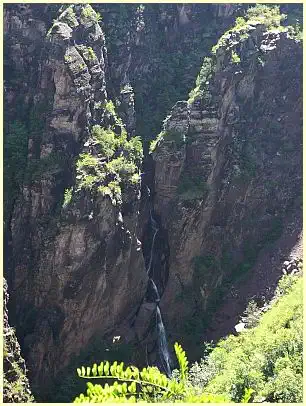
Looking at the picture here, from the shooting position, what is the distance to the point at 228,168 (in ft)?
104

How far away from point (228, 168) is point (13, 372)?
16776 mm

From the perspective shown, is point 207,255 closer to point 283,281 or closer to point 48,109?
point 283,281

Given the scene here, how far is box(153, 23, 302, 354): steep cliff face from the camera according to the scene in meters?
29.6

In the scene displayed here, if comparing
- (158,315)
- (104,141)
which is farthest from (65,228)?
(158,315)

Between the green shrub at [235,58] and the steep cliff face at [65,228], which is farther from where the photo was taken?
the green shrub at [235,58]

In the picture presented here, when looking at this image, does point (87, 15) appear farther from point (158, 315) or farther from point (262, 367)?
point (262, 367)

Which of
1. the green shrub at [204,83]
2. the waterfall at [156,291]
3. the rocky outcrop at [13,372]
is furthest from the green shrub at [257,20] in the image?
the rocky outcrop at [13,372]

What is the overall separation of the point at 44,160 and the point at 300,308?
13.6 meters

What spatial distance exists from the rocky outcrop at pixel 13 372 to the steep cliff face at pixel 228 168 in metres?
9.29

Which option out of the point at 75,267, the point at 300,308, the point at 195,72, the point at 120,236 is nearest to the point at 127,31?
the point at 195,72

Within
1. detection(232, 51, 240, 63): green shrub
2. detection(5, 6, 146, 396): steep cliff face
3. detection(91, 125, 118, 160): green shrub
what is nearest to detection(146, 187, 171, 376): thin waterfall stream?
detection(5, 6, 146, 396): steep cliff face

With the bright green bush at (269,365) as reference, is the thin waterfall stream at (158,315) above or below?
above

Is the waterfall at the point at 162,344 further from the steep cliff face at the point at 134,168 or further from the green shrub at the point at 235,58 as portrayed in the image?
the green shrub at the point at 235,58

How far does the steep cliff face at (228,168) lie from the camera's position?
29.6 metres
